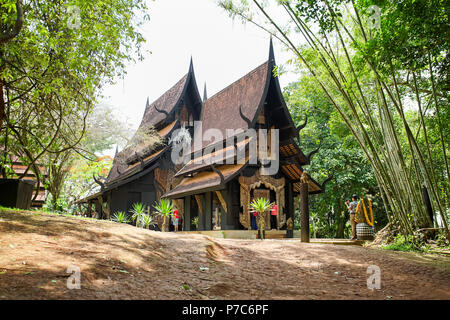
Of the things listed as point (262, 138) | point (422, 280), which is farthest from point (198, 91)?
point (422, 280)

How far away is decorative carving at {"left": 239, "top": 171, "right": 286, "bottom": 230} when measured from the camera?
38.3 feet

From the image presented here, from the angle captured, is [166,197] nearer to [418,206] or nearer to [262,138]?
[262,138]

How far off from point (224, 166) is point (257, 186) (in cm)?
145

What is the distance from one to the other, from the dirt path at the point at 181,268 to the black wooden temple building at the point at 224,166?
18.0 ft

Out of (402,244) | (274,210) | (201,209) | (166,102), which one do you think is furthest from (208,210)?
(166,102)

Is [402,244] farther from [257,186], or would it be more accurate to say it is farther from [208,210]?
[208,210]

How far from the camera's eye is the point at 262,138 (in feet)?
42.2

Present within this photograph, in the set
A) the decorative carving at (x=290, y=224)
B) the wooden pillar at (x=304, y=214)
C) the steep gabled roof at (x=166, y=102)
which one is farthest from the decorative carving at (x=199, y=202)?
the wooden pillar at (x=304, y=214)

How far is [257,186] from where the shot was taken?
12.3 meters

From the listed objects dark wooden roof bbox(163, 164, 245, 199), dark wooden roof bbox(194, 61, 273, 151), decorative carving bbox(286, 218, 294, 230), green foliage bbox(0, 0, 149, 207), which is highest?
dark wooden roof bbox(194, 61, 273, 151)

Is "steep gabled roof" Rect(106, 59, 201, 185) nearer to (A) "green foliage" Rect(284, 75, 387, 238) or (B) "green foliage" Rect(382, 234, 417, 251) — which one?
(A) "green foliage" Rect(284, 75, 387, 238)

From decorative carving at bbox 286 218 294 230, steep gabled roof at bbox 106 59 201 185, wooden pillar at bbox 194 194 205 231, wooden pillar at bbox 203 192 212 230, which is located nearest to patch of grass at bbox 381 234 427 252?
decorative carving at bbox 286 218 294 230

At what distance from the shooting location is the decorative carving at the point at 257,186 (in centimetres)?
1168

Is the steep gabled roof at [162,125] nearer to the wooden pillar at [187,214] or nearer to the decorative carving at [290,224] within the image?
the wooden pillar at [187,214]
